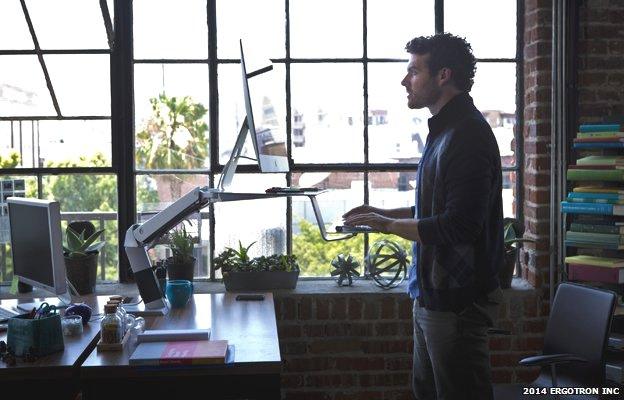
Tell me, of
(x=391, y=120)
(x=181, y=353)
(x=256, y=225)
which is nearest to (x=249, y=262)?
(x=256, y=225)

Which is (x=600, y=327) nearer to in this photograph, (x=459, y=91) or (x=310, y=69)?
(x=459, y=91)

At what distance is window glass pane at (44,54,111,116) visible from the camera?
408cm

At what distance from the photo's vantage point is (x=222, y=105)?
4113 millimetres

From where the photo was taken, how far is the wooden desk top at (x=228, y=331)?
2.42 metres

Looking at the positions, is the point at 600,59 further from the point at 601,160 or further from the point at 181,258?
the point at 181,258

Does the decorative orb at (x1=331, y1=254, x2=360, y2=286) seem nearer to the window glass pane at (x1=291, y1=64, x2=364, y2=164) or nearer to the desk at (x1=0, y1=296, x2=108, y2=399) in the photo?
the window glass pane at (x1=291, y1=64, x2=364, y2=164)

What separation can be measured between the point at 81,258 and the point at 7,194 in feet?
2.17

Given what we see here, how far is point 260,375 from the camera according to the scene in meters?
2.46

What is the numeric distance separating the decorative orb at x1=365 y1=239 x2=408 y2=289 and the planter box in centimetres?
39

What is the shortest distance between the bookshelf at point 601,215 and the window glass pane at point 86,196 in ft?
7.30

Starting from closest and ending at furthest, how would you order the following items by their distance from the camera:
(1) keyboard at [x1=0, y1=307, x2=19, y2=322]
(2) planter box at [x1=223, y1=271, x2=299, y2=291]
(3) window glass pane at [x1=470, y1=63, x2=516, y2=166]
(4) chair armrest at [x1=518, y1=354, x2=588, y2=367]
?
(4) chair armrest at [x1=518, y1=354, x2=588, y2=367], (1) keyboard at [x1=0, y1=307, x2=19, y2=322], (2) planter box at [x1=223, y1=271, x2=299, y2=291], (3) window glass pane at [x1=470, y1=63, x2=516, y2=166]

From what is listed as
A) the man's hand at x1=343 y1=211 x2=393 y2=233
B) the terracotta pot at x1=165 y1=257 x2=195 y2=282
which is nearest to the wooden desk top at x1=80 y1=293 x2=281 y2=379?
the terracotta pot at x1=165 y1=257 x2=195 y2=282

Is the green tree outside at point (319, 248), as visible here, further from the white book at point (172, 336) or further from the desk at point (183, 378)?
the desk at point (183, 378)

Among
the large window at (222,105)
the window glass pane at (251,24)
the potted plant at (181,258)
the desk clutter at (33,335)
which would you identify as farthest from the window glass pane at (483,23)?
the desk clutter at (33,335)
